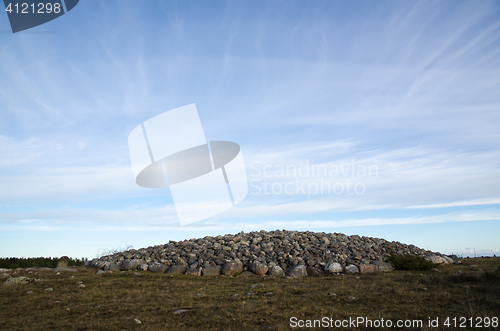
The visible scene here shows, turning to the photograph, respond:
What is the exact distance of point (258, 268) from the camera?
19.1m

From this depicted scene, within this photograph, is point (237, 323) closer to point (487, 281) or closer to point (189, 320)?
point (189, 320)

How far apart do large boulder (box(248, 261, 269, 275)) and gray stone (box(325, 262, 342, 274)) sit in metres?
3.31

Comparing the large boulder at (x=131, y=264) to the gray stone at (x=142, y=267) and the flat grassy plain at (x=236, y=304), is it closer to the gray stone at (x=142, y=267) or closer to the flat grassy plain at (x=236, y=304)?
the gray stone at (x=142, y=267)

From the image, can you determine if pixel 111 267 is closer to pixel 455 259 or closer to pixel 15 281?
pixel 15 281

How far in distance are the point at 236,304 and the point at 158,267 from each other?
1151 centimetres

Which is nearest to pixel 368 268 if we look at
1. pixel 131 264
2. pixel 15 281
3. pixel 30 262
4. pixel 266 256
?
pixel 266 256

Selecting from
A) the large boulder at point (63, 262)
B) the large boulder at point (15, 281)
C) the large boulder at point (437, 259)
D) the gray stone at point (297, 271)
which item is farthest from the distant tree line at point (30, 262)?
the large boulder at point (437, 259)

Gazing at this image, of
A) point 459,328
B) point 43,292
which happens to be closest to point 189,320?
point 459,328

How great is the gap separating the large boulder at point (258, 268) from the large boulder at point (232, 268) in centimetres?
67

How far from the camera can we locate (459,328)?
7.32 m

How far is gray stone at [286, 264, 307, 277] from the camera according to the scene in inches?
724

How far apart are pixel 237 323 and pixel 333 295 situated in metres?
4.08

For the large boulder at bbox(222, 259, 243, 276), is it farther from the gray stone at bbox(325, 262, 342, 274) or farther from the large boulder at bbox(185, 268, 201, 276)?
the gray stone at bbox(325, 262, 342, 274)

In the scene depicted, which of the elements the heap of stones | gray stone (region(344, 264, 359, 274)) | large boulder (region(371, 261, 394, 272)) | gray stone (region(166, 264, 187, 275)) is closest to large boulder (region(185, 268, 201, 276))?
the heap of stones
